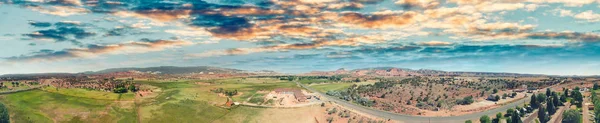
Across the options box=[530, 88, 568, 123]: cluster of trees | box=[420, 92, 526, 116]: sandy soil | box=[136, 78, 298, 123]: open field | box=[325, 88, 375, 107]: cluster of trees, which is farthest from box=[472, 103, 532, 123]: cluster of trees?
box=[136, 78, 298, 123]: open field

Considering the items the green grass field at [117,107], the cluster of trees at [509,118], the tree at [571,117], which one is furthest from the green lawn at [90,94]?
the tree at [571,117]

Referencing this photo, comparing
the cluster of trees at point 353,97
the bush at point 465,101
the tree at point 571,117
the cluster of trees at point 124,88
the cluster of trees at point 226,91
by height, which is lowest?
the tree at point 571,117

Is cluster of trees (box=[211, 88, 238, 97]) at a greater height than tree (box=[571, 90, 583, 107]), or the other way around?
cluster of trees (box=[211, 88, 238, 97])

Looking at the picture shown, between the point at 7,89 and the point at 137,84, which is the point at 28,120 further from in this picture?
the point at 137,84

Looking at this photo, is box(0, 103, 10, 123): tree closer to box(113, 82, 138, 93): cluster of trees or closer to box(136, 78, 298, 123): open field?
box(113, 82, 138, 93): cluster of trees

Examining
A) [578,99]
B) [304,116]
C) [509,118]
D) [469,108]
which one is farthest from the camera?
[578,99]

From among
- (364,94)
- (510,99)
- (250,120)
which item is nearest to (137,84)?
(250,120)

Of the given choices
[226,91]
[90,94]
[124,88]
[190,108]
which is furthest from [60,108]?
[226,91]

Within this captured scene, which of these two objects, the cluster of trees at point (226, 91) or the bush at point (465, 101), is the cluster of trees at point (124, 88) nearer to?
the cluster of trees at point (226, 91)

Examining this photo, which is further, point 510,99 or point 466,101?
point 510,99

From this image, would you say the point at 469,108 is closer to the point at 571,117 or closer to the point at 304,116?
the point at 571,117

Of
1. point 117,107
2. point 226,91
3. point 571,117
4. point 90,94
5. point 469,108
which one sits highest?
point 90,94
